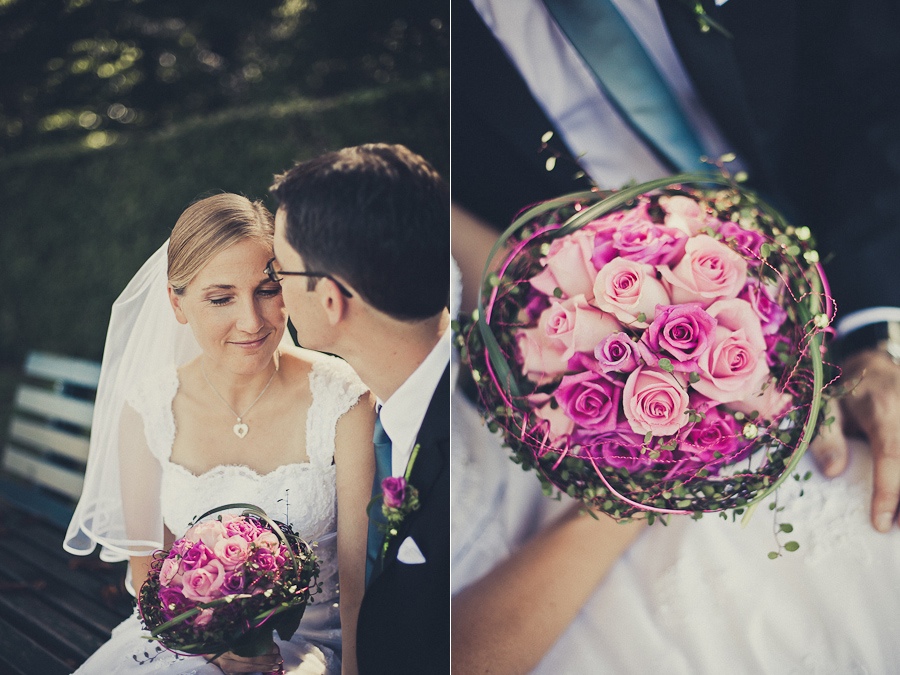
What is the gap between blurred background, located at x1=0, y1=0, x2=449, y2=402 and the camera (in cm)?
146

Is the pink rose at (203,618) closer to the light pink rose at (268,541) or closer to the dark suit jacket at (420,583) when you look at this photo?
the light pink rose at (268,541)

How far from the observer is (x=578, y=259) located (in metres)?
1.24

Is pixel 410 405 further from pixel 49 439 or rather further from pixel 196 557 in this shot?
pixel 49 439

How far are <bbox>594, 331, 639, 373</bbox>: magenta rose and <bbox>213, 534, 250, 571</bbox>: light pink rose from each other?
2.53 feet

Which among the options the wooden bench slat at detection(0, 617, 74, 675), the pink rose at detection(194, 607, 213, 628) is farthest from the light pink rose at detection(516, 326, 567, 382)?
the wooden bench slat at detection(0, 617, 74, 675)

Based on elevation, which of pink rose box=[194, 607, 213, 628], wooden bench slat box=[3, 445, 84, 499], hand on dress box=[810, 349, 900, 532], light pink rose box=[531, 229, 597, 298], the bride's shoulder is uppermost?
wooden bench slat box=[3, 445, 84, 499]

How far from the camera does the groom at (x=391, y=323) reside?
1252mm

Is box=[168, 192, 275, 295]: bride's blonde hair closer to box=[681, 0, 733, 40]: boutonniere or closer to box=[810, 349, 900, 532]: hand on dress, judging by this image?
box=[681, 0, 733, 40]: boutonniere

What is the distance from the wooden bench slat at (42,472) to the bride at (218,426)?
0.15m

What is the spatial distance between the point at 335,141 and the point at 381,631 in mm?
1115

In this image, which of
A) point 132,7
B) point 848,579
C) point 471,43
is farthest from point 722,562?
point 132,7

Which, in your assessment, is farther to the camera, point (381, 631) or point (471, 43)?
point (471, 43)

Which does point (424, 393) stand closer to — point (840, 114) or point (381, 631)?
point (381, 631)

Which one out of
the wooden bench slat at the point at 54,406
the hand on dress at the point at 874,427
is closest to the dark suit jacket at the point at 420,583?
the wooden bench slat at the point at 54,406
